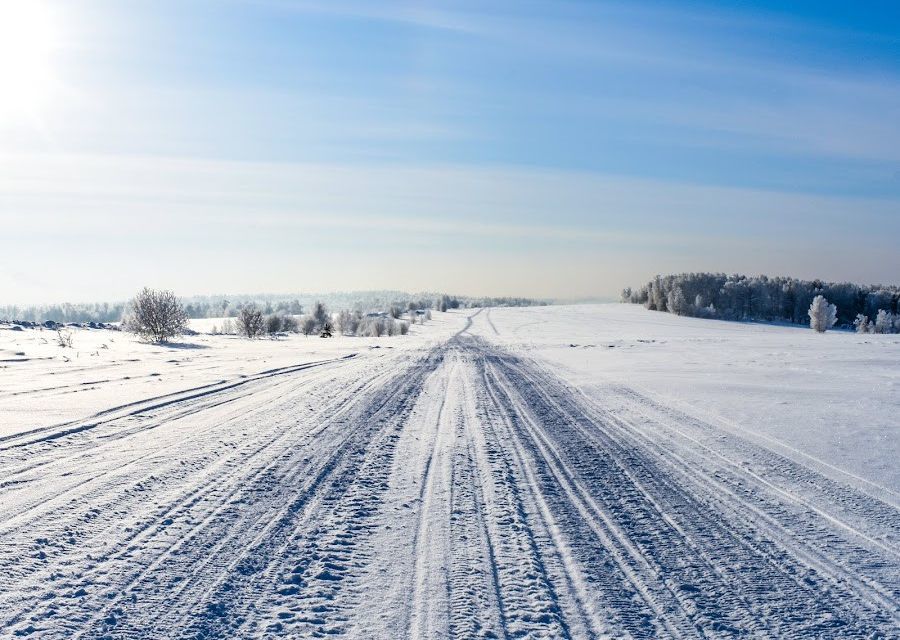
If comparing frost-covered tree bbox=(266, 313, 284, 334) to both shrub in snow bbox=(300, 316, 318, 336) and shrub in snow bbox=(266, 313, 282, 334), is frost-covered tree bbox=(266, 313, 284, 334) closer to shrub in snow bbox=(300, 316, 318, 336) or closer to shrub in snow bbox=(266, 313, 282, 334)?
shrub in snow bbox=(266, 313, 282, 334)

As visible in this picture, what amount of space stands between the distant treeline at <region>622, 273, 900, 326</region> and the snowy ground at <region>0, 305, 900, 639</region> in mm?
95137

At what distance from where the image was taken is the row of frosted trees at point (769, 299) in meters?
99.3

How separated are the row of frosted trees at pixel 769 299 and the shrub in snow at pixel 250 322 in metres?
72.7

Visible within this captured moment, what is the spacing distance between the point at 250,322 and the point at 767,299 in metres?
85.5

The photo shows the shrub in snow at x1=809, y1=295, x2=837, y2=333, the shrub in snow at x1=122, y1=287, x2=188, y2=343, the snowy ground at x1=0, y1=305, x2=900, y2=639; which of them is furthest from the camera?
the shrub in snow at x1=809, y1=295, x2=837, y2=333

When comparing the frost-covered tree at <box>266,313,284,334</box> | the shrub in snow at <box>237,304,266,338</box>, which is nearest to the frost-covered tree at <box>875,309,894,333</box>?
the frost-covered tree at <box>266,313,284,334</box>

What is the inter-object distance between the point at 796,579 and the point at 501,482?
3065 millimetres

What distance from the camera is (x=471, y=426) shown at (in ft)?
32.9

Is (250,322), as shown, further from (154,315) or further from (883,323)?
(883,323)

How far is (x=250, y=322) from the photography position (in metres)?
52.6

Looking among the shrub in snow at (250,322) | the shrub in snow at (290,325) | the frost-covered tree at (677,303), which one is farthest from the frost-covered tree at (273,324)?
the frost-covered tree at (677,303)

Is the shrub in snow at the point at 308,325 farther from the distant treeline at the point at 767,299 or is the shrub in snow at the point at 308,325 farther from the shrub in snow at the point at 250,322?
the distant treeline at the point at 767,299

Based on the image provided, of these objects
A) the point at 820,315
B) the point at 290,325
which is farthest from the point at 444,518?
the point at 290,325

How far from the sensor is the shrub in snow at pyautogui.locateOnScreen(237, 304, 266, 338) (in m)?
52.4
